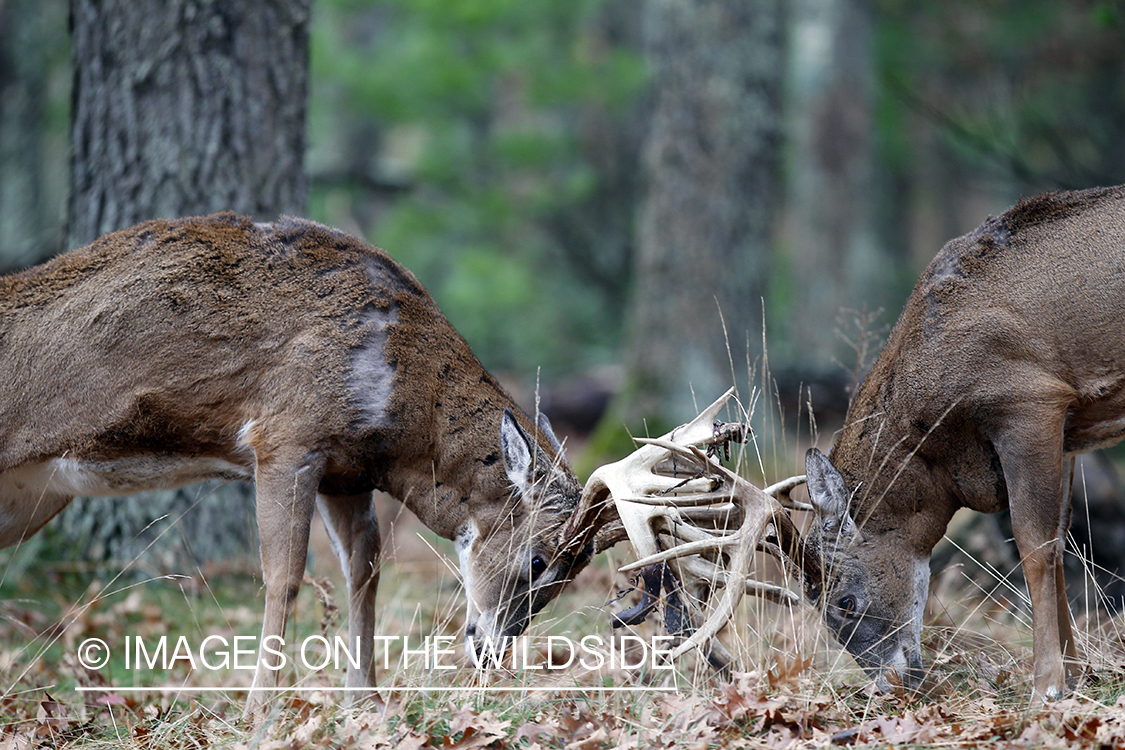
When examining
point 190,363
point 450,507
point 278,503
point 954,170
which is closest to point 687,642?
point 450,507

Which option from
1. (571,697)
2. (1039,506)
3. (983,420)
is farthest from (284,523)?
(1039,506)

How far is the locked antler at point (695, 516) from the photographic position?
4.28 m

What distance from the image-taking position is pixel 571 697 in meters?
4.44

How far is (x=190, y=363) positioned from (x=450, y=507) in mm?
1325

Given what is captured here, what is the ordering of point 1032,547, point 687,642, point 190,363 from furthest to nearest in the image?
point 190,363, point 1032,547, point 687,642

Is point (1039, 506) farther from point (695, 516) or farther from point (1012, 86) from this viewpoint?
point (1012, 86)

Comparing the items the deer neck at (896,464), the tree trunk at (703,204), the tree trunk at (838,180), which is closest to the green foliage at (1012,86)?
the tree trunk at (838,180)

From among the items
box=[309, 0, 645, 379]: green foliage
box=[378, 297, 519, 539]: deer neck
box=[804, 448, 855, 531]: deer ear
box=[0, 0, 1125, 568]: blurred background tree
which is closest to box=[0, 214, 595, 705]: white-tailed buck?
box=[378, 297, 519, 539]: deer neck

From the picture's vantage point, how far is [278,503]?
450 centimetres

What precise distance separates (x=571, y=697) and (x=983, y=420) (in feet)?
6.91

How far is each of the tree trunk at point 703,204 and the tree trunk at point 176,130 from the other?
376cm

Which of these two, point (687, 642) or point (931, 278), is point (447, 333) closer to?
point (687, 642)

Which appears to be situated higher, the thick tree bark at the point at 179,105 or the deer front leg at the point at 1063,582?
the thick tree bark at the point at 179,105

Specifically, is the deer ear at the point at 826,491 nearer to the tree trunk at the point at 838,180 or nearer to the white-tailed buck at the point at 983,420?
the white-tailed buck at the point at 983,420
